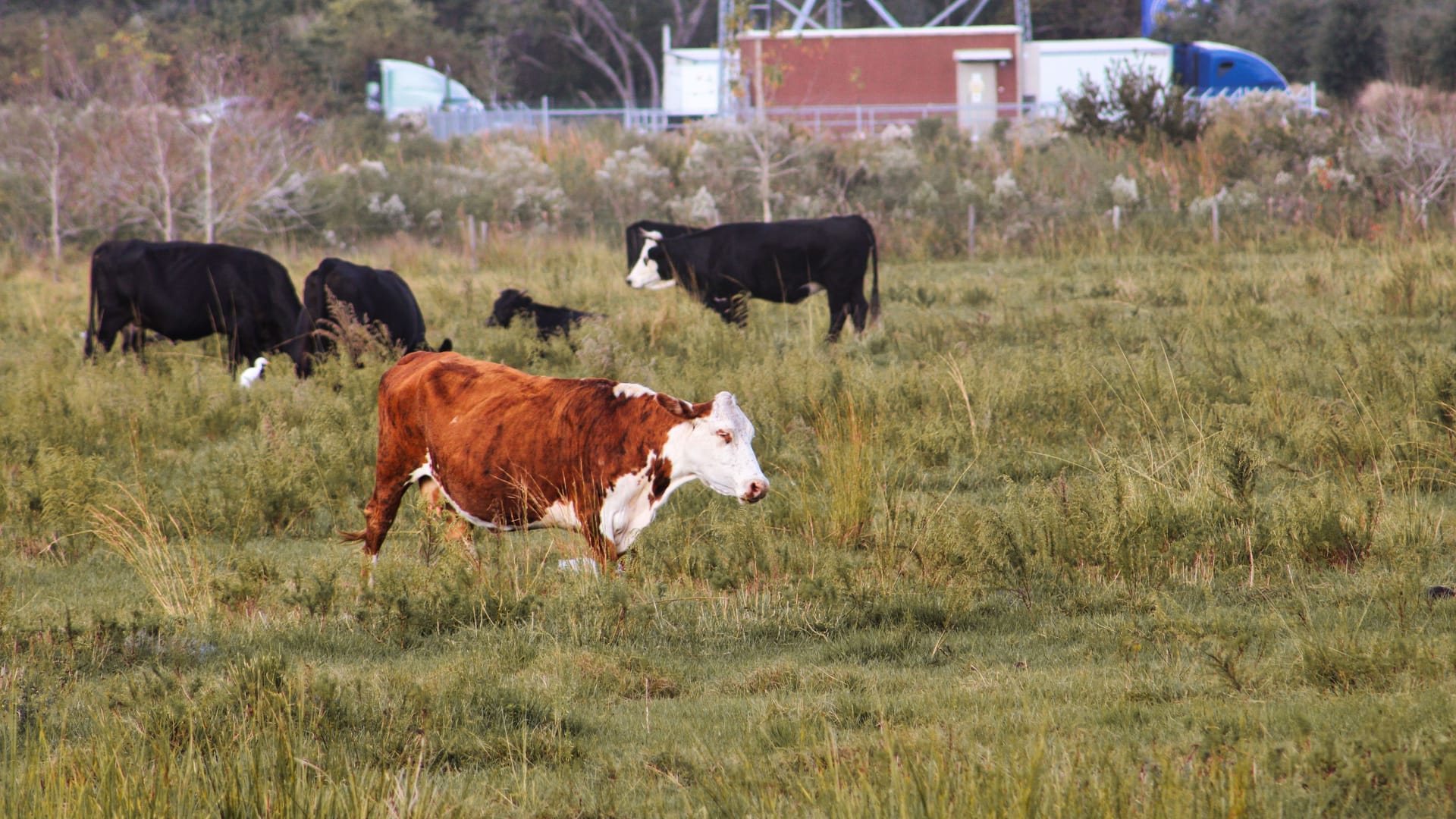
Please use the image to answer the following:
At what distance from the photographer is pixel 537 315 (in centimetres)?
1363

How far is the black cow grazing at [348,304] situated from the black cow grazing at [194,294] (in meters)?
0.82

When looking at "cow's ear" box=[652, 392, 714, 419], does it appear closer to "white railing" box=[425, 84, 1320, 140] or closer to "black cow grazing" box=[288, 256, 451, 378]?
"black cow grazing" box=[288, 256, 451, 378]

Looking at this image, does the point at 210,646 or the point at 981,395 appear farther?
the point at 981,395

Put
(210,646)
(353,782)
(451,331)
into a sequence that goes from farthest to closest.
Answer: (451,331), (210,646), (353,782)

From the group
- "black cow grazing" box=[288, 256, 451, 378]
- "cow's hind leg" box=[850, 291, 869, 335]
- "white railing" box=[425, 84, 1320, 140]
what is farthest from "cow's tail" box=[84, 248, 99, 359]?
"white railing" box=[425, 84, 1320, 140]

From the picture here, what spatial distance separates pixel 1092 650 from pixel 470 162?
88.3 ft

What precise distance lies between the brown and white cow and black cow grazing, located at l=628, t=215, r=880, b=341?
815 cm

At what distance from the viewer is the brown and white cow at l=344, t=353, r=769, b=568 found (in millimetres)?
5484

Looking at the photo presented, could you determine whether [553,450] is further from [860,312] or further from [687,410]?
[860,312]

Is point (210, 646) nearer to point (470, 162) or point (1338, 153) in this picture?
point (1338, 153)

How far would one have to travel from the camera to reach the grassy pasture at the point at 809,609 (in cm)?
346

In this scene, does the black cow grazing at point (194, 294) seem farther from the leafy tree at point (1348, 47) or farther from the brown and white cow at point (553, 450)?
the leafy tree at point (1348, 47)

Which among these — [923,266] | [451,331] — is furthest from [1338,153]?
[451,331]

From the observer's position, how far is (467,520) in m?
6.37
